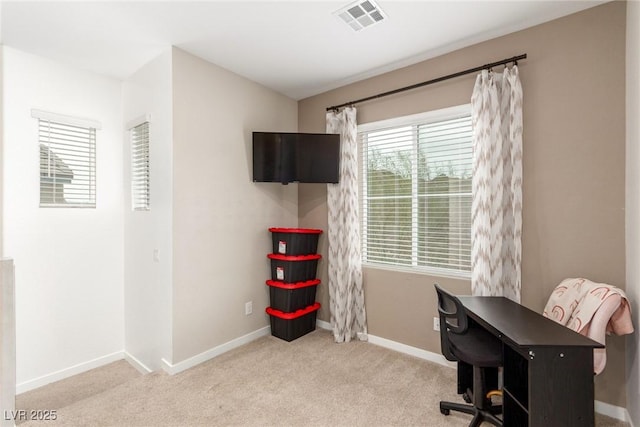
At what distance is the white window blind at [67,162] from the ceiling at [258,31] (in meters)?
0.60

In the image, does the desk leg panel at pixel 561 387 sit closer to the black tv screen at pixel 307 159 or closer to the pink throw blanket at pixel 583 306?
the pink throw blanket at pixel 583 306

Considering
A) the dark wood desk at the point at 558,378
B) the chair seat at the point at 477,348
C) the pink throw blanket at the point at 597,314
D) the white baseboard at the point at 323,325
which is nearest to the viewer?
the dark wood desk at the point at 558,378

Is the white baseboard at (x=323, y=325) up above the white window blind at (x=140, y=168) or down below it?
below

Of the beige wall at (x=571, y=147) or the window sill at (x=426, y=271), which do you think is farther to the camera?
the window sill at (x=426, y=271)

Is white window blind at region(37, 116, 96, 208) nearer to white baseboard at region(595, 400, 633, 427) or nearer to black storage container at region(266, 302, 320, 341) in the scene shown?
black storage container at region(266, 302, 320, 341)

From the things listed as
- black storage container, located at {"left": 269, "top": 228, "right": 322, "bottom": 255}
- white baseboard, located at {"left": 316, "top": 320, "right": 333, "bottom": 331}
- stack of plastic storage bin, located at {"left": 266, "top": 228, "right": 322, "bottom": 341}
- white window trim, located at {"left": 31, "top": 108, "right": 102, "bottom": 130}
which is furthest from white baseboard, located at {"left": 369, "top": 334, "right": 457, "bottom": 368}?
white window trim, located at {"left": 31, "top": 108, "right": 102, "bottom": 130}

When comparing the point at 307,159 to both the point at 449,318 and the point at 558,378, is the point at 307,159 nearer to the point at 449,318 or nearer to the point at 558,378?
the point at 449,318

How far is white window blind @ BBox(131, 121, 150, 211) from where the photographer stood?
2939mm

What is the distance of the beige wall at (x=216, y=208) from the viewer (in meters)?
2.69

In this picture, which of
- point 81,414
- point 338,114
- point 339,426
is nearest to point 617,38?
point 338,114

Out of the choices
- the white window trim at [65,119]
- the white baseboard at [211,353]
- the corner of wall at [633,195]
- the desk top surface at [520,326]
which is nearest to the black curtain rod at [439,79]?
the corner of wall at [633,195]

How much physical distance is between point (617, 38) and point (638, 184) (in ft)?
3.43

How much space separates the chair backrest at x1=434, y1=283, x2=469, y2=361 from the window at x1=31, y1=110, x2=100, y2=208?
10.7 ft

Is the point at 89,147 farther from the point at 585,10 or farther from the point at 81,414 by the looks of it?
the point at 585,10
